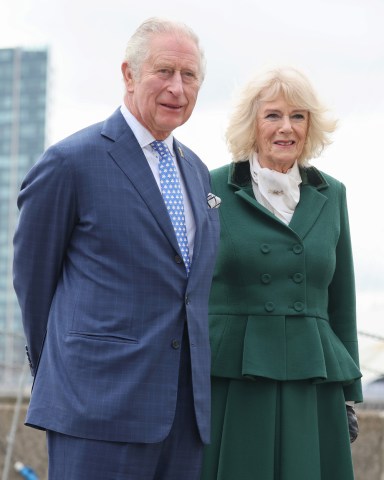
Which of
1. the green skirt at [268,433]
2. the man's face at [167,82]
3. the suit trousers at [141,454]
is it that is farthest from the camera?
the green skirt at [268,433]

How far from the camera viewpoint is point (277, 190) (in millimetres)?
4289

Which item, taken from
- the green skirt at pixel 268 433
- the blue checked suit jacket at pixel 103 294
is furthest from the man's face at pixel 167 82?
the green skirt at pixel 268 433

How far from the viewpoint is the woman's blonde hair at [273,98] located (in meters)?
4.27

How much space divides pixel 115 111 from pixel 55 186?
38cm

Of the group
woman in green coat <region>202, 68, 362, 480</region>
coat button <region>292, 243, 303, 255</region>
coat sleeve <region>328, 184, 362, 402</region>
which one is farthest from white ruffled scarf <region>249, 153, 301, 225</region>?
coat sleeve <region>328, 184, 362, 402</region>

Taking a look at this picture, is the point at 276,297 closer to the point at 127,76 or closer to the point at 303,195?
the point at 303,195

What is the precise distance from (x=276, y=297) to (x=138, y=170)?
882 millimetres

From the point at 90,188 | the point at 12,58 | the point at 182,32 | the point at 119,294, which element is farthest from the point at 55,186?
the point at 12,58

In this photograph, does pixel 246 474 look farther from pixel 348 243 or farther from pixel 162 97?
pixel 162 97

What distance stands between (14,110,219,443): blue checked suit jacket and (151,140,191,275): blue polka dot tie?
54 millimetres

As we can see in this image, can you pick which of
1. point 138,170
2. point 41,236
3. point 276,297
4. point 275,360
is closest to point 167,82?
point 138,170

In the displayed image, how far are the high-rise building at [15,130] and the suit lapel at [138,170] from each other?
10345 centimetres

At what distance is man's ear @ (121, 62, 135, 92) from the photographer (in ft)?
11.7

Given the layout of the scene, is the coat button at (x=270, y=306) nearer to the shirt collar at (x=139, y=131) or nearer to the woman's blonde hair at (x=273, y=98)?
the woman's blonde hair at (x=273, y=98)
